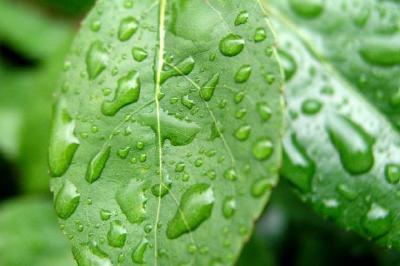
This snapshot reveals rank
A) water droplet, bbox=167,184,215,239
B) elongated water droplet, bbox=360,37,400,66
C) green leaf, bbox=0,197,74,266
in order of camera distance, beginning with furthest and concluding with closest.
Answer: green leaf, bbox=0,197,74,266 → elongated water droplet, bbox=360,37,400,66 → water droplet, bbox=167,184,215,239

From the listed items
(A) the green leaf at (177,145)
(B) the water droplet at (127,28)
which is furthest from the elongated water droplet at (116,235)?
(B) the water droplet at (127,28)

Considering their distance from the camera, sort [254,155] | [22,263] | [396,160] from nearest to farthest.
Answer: [254,155], [396,160], [22,263]

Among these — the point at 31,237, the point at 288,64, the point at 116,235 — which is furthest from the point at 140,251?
the point at 31,237

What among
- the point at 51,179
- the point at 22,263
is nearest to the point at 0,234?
the point at 22,263

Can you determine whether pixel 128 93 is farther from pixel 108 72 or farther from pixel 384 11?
pixel 384 11

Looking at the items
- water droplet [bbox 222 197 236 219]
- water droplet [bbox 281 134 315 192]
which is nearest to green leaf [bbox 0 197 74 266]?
water droplet [bbox 281 134 315 192]

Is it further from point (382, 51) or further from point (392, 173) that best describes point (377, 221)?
Answer: point (382, 51)

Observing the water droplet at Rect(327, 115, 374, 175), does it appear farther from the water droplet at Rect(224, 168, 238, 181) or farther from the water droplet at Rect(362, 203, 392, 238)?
the water droplet at Rect(224, 168, 238, 181)
